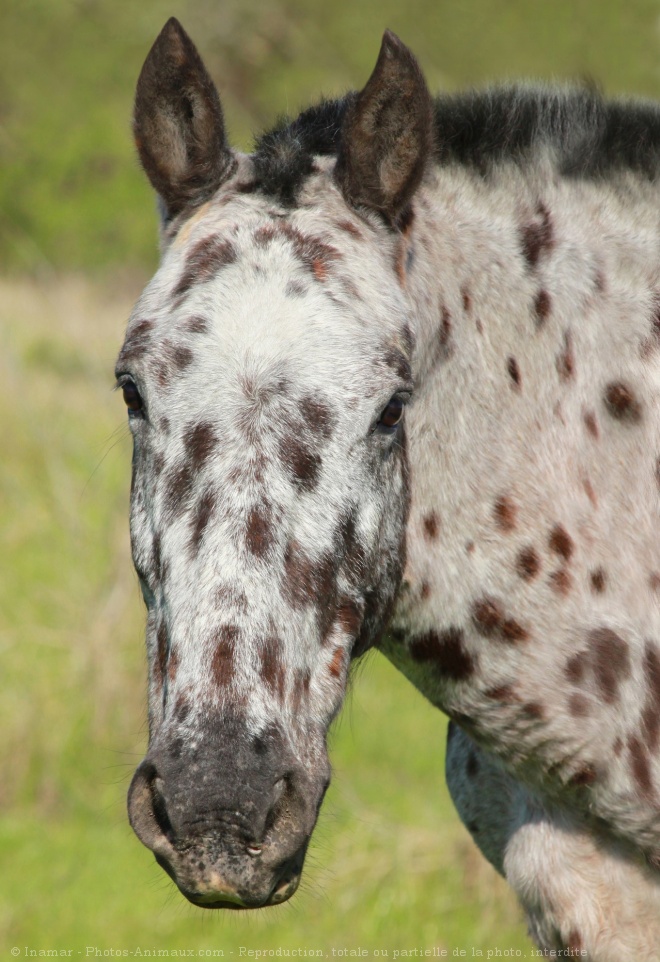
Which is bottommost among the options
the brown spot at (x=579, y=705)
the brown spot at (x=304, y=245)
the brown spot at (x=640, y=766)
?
the brown spot at (x=640, y=766)

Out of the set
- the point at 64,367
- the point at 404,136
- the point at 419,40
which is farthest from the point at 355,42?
the point at 404,136

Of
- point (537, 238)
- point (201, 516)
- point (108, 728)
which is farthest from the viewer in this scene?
point (108, 728)

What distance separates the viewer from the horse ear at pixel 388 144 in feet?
9.37

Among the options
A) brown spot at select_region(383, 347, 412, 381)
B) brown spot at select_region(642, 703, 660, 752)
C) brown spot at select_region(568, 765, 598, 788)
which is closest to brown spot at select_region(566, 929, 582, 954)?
brown spot at select_region(568, 765, 598, 788)

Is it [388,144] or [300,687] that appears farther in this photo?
[388,144]

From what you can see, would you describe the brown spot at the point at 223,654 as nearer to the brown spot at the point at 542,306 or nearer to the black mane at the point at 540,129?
the brown spot at the point at 542,306

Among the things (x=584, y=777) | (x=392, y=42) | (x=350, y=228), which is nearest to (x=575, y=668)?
(x=584, y=777)

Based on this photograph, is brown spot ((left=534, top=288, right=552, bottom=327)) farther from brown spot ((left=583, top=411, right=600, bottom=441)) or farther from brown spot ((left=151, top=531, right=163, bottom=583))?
brown spot ((left=151, top=531, right=163, bottom=583))

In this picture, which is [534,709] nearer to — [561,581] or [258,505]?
[561,581]

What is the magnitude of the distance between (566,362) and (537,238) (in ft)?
1.26

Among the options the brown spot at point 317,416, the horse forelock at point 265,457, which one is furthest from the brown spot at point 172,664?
the brown spot at point 317,416

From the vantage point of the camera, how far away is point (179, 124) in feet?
9.78

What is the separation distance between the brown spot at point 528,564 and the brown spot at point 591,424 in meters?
0.38

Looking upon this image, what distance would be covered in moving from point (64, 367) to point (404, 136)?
1224 cm
